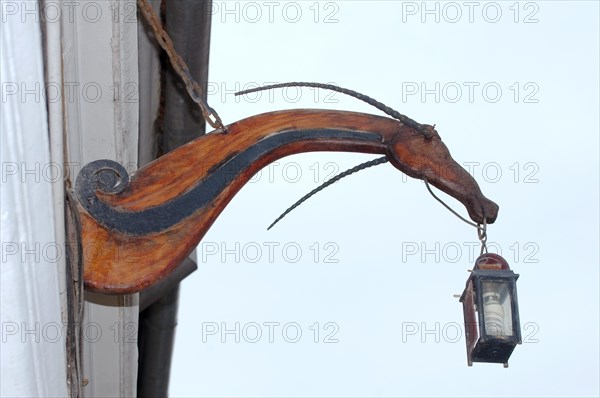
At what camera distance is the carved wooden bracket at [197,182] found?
148 inches

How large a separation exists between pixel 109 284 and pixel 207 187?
1.31 feet

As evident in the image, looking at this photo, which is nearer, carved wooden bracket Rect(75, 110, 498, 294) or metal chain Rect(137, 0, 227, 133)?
carved wooden bracket Rect(75, 110, 498, 294)

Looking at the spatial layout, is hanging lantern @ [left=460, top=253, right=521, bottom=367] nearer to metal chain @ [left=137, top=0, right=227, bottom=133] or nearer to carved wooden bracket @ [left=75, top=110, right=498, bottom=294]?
carved wooden bracket @ [left=75, top=110, right=498, bottom=294]

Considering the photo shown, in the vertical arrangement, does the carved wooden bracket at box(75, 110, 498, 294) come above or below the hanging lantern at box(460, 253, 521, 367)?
above

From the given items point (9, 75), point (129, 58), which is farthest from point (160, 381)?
point (9, 75)

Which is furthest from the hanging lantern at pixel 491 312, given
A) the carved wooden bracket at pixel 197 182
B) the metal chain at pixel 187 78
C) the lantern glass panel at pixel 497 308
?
the metal chain at pixel 187 78

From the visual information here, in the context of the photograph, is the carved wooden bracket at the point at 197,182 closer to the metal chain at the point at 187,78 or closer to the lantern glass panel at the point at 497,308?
the metal chain at the point at 187,78

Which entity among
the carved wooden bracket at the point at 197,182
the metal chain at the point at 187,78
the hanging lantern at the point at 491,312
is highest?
the metal chain at the point at 187,78

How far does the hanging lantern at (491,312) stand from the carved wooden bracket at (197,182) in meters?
0.17

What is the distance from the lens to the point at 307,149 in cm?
402

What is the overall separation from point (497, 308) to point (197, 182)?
1019 millimetres

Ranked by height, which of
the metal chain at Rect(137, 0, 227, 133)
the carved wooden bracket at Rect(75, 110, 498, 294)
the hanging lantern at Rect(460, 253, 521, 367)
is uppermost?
the metal chain at Rect(137, 0, 227, 133)

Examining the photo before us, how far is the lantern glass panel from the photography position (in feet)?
13.3

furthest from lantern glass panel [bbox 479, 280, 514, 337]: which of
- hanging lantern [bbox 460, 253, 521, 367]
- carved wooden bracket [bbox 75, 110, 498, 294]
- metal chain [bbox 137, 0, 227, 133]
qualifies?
metal chain [bbox 137, 0, 227, 133]
